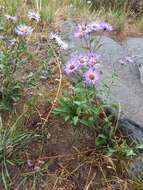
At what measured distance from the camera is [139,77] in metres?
3.70

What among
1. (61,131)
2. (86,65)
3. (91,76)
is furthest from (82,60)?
(61,131)

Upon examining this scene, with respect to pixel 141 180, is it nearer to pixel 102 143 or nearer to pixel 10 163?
pixel 102 143

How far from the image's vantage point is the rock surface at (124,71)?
3180mm

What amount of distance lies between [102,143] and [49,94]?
0.58m

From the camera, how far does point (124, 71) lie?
12.3 feet

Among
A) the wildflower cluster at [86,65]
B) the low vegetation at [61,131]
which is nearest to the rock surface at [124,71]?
the low vegetation at [61,131]

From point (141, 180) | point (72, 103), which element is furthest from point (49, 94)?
point (141, 180)

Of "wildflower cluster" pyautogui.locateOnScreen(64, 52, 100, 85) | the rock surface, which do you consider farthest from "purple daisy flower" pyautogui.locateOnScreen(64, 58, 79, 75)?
the rock surface

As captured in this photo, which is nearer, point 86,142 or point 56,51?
point 86,142

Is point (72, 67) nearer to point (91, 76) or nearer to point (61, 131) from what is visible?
point (91, 76)

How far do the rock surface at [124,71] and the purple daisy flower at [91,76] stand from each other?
1.42ft

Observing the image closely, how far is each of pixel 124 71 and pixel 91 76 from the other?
1040 millimetres

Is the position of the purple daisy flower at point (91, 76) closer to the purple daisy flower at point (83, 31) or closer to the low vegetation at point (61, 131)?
the low vegetation at point (61, 131)

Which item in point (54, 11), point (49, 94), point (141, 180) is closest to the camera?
point (141, 180)
